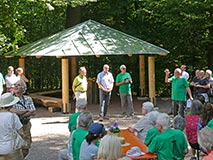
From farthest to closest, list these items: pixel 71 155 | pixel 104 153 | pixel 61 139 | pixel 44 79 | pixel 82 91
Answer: pixel 44 79 → pixel 82 91 → pixel 61 139 → pixel 71 155 → pixel 104 153

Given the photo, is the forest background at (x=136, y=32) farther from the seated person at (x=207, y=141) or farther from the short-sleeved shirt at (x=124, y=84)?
the seated person at (x=207, y=141)

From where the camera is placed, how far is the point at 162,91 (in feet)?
77.9

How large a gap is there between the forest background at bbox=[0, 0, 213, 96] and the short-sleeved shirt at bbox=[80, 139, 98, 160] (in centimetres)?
1492

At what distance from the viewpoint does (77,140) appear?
19.9 feet

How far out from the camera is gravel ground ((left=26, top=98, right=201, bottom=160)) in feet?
32.2

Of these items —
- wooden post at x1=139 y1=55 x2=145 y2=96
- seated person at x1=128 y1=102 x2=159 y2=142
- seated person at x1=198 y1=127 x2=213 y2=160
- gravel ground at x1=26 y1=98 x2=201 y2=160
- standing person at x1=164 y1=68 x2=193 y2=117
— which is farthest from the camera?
wooden post at x1=139 y1=55 x2=145 y2=96

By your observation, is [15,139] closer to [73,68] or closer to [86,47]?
[86,47]

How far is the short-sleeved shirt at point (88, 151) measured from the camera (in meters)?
5.45

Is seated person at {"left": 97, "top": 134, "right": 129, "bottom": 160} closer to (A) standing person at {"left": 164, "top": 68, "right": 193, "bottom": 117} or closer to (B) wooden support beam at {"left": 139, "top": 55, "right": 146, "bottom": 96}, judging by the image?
(A) standing person at {"left": 164, "top": 68, "right": 193, "bottom": 117}

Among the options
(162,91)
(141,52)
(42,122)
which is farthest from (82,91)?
(162,91)

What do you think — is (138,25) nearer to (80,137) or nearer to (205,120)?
(205,120)

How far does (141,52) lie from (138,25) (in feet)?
21.1

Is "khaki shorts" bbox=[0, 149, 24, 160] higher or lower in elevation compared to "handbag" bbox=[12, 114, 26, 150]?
lower

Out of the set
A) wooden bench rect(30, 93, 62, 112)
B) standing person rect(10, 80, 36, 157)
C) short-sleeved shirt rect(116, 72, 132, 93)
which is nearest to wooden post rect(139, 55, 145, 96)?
wooden bench rect(30, 93, 62, 112)
